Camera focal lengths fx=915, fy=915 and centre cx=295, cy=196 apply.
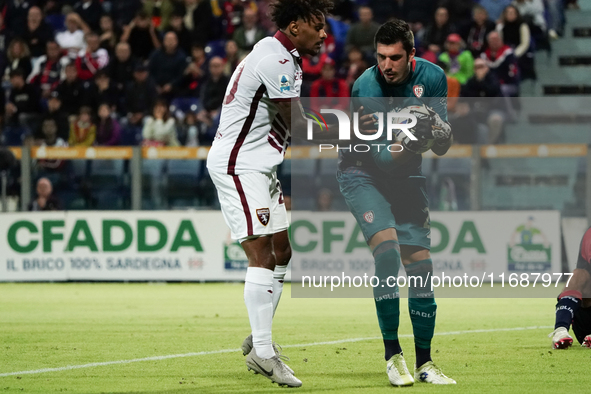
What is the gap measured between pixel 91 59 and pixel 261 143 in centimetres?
1328

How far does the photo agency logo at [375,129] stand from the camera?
229 inches

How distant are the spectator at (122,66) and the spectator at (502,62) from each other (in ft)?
22.5

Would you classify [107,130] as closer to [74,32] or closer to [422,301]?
[74,32]

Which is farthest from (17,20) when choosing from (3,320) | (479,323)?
(479,323)

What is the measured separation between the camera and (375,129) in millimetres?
6102

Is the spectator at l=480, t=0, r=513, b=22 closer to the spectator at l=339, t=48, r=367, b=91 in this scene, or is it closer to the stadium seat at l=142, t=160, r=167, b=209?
the spectator at l=339, t=48, r=367, b=91

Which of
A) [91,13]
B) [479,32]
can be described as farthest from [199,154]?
[91,13]

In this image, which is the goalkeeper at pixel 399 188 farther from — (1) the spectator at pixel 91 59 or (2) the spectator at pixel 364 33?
(1) the spectator at pixel 91 59

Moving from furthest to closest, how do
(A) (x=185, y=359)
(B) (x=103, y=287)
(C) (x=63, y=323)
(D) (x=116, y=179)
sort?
(D) (x=116, y=179) → (B) (x=103, y=287) → (C) (x=63, y=323) → (A) (x=185, y=359)

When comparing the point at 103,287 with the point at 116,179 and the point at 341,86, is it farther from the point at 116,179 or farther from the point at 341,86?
the point at 341,86

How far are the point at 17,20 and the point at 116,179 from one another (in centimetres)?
640

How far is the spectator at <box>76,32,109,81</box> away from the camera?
18312 mm

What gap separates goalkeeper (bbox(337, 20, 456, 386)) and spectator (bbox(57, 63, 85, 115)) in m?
12.3

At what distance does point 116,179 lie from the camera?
1532cm
